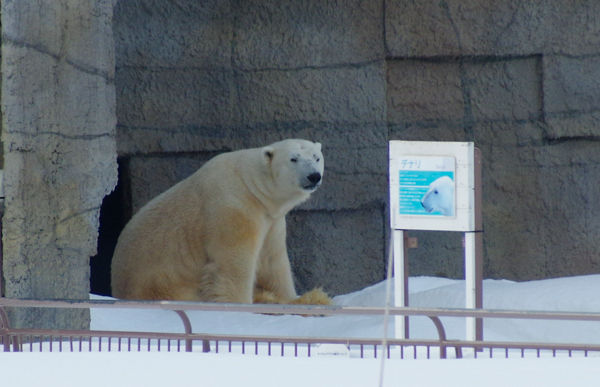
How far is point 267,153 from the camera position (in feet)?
16.9

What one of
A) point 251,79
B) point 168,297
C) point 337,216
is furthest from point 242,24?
point 168,297

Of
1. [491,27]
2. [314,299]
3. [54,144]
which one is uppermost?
[491,27]

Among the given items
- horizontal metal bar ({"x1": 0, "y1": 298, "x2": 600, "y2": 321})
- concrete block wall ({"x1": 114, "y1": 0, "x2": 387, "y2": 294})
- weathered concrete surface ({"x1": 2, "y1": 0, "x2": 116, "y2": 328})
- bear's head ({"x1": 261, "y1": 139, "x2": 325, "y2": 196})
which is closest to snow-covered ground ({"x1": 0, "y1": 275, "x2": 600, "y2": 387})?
horizontal metal bar ({"x1": 0, "y1": 298, "x2": 600, "y2": 321})

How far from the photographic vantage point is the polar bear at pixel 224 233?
5.05 m

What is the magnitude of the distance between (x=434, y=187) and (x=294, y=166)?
168 cm

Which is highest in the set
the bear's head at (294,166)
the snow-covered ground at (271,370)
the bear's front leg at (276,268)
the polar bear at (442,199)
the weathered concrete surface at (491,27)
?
the weathered concrete surface at (491,27)

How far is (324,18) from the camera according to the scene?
6344 millimetres

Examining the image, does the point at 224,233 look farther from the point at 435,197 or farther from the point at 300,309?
the point at 300,309

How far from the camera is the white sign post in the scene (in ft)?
11.3

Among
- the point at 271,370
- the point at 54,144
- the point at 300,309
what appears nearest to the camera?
the point at 271,370

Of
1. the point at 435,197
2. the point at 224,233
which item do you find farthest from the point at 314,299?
the point at 435,197

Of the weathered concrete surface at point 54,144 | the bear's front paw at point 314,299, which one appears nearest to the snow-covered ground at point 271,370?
the weathered concrete surface at point 54,144

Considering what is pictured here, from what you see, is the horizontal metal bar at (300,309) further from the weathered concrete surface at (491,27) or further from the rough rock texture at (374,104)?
the weathered concrete surface at (491,27)

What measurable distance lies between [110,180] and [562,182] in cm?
375
